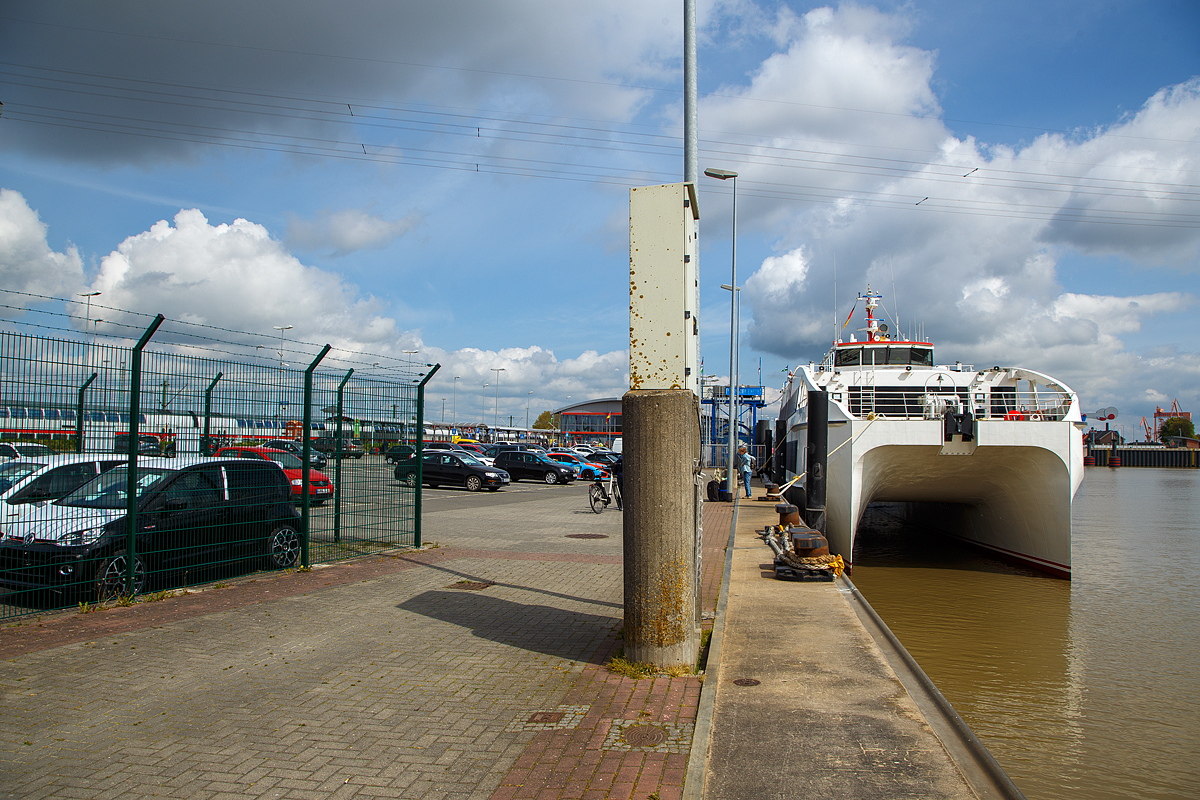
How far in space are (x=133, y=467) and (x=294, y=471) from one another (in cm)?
228

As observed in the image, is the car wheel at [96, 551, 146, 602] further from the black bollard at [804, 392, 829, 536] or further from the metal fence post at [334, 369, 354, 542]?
the black bollard at [804, 392, 829, 536]

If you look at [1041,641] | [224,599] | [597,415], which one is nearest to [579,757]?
[224,599]

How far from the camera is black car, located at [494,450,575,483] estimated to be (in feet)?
108

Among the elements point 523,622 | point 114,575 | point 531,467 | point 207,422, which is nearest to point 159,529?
point 114,575

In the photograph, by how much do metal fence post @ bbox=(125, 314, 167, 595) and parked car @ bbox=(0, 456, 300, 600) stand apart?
0.20 feet

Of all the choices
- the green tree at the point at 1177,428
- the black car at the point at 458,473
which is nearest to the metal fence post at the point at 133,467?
the black car at the point at 458,473

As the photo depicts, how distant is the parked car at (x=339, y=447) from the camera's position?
945 cm

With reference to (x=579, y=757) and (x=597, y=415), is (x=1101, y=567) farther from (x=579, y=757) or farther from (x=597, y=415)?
(x=597, y=415)

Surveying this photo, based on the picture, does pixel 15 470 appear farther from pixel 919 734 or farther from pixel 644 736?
pixel 919 734

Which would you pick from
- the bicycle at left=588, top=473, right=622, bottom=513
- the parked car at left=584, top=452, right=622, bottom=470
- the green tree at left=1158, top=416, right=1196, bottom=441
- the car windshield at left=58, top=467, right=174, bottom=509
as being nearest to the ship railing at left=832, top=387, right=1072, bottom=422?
the bicycle at left=588, top=473, right=622, bottom=513

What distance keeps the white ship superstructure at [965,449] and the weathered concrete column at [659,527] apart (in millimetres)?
8523

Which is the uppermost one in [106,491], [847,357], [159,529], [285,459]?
[847,357]

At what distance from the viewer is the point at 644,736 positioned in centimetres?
409

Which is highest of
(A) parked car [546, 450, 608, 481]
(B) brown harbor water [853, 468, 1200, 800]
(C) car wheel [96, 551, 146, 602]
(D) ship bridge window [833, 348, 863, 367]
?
(D) ship bridge window [833, 348, 863, 367]
